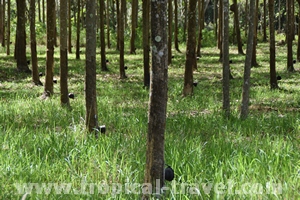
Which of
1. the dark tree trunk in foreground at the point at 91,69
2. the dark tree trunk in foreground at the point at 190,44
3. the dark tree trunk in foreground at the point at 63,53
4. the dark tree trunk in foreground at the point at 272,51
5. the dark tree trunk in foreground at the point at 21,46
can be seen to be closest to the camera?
the dark tree trunk in foreground at the point at 91,69

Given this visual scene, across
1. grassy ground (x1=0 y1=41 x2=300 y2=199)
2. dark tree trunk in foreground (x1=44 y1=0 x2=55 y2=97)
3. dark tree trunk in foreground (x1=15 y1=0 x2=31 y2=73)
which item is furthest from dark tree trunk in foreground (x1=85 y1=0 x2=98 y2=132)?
dark tree trunk in foreground (x1=15 y1=0 x2=31 y2=73)

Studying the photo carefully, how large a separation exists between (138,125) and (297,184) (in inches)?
124

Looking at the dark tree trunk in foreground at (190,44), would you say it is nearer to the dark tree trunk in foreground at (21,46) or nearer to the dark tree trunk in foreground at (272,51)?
the dark tree trunk in foreground at (272,51)

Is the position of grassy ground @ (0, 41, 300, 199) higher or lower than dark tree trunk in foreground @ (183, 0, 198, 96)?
lower

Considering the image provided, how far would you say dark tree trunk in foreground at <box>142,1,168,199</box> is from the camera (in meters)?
3.29

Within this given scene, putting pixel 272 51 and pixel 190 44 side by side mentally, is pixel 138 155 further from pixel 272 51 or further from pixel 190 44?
pixel 272 51

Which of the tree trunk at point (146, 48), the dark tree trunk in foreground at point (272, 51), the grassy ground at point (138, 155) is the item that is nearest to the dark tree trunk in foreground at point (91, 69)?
the grassy ground at point (138, 155)

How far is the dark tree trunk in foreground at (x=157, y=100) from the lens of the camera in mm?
3285

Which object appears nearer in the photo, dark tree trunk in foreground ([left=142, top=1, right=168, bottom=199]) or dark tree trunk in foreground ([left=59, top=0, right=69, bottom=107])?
dark tree trunk in foreground ([left=142, top=1, right=168, bottom=199])

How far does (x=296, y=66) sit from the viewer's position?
60.5ft

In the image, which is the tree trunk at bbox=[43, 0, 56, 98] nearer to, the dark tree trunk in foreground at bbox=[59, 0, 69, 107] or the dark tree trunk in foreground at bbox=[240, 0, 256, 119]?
the dark tree trunk in foreground at bbox=[59, 0, 69, 107]

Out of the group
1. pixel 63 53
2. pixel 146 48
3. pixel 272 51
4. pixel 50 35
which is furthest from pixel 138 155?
pixel 272 51

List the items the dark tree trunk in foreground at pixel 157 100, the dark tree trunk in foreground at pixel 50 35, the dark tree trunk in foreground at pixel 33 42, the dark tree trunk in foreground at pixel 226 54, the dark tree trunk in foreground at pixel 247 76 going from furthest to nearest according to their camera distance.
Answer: the dark tree trunk in foreground at pixel 33 42 → the dark tree trunk in foreground at pixel 50 35 → the dark tree trunk in foreground at pixel 226 54 → the dark tree trunk in foreground at pixel 247 76 → the dark tree trunk in foreground at pixel 157 100

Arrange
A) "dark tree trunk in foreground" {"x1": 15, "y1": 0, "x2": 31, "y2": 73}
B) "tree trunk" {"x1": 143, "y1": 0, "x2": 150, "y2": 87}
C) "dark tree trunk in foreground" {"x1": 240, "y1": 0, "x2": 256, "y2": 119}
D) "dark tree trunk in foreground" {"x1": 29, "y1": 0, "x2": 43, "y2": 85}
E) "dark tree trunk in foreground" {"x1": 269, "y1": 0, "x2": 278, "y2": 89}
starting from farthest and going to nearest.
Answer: "dark tree trunk in foreground" {"x1": 15, "y1": 0, "x2": 31, "y2": 73} < "tree trunk" {"x1": 143, "y1": 0, "x2": 150, "y2": 87} < "dark tree trunk in foreground" {"x1": 269, "y1": 0, "x2": 278, "y2": 89} < "dark tree trunk in foreground" {"x1": 29, "y1": 0, "x2": 43, "y2": 85} < "dark tree trunk in foreground" {"x1": 240, "y1": 0, "x2": 256, "y2": 119}
